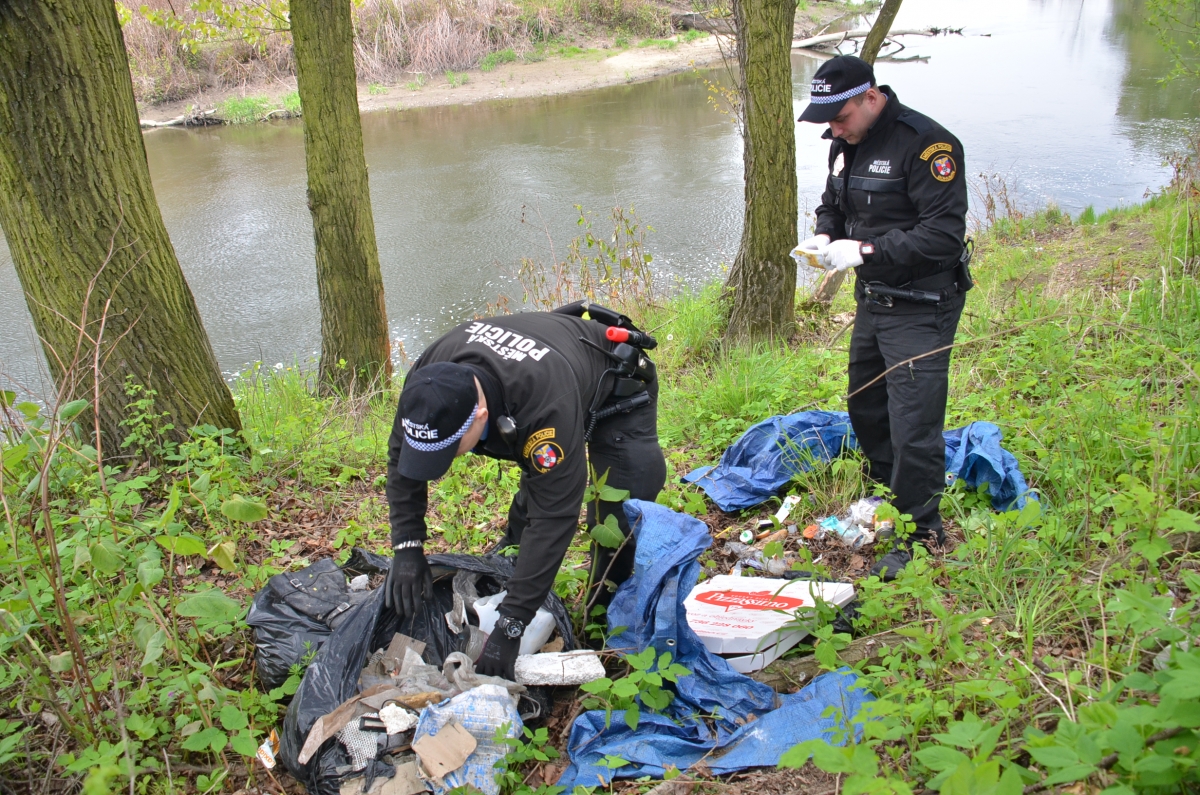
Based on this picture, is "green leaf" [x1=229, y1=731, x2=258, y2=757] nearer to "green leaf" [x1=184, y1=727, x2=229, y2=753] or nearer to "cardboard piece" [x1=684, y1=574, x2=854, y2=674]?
"green leaf" [x1=184, y1=727, x2=229, y2=753]

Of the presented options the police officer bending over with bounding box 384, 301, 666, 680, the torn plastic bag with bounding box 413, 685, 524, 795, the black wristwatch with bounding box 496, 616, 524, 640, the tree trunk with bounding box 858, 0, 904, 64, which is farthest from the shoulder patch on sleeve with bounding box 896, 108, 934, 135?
the tree trunk with bounding box 858, 0, 904, 64

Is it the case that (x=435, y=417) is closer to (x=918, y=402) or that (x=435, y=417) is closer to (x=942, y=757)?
(x=942, y=757)

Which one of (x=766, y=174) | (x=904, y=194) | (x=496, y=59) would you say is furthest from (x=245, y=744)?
(x=496, y=59)

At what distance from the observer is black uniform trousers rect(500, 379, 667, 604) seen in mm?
2586

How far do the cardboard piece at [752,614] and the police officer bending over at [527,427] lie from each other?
329 mm

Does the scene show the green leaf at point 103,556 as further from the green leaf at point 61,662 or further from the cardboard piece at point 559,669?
the cardboard piece at point 559,669

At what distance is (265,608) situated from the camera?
8.10 feet

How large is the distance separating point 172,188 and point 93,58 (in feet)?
34.7

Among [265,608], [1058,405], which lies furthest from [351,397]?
[1058,405]

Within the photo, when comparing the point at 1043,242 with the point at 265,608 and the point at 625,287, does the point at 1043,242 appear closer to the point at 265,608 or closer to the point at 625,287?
the point at 625,287

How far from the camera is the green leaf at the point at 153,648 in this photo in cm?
192

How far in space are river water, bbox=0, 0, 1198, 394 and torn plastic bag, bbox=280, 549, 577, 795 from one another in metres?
4.44

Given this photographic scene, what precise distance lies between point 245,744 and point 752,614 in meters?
1.50

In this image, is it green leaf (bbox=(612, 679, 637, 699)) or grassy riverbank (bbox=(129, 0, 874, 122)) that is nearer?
green leaf (bbox=(612, 679, 637, 699))
